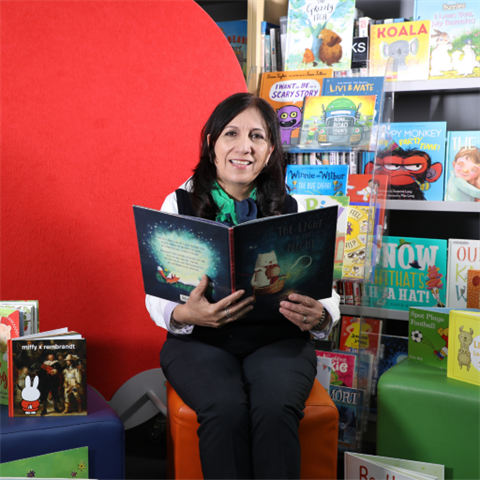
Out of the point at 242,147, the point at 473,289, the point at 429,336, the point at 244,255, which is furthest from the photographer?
the point at 473,289

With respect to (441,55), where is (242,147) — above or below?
below

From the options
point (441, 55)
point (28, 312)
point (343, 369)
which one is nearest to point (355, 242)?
point (343, 369)

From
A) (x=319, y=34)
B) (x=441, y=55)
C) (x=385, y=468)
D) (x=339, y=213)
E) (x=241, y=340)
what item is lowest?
(x=385, y=468)

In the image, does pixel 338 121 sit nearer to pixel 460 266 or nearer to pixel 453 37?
pixel 453 37

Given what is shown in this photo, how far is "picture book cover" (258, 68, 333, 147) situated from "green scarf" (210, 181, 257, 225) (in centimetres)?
62

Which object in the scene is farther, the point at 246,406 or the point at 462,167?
the point at 462,167

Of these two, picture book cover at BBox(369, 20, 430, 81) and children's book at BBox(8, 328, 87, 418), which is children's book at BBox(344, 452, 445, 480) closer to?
children's book at BBox(8, 328, 87, 418)

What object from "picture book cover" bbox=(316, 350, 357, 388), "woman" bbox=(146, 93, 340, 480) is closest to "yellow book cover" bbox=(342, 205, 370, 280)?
"picture book cover" bbox=(316, 350, 357, 388)

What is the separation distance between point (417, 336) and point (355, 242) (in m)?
0.44

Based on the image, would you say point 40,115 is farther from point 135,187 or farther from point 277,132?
point 277,132

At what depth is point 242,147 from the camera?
60.9 inches

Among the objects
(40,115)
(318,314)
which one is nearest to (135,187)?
(40,115)

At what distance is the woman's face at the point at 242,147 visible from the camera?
1.56 m

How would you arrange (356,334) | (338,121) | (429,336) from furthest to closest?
(356,334), (338,121), (429,336)
